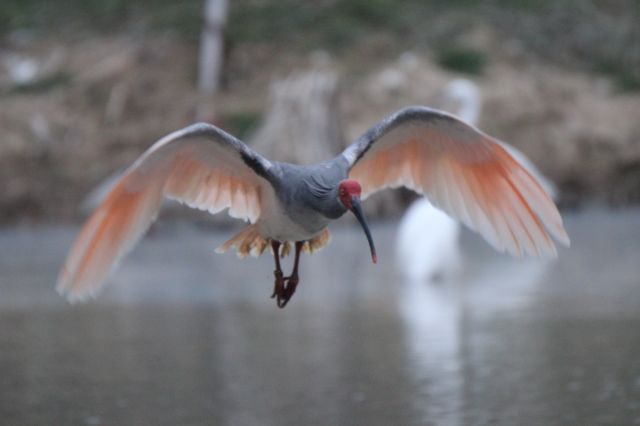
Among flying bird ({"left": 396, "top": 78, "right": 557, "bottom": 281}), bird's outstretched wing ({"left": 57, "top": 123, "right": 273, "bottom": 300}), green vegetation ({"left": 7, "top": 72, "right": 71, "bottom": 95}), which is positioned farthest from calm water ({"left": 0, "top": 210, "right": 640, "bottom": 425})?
green vegetation ({"left": 7, "top": 72, "right": 71, "bottom": 95})

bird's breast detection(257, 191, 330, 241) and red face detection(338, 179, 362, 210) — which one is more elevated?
red face detection(338, 179, 362, 210)

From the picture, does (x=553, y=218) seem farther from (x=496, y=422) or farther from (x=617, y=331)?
(x=617, y=331)

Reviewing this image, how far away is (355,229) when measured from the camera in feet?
73.2

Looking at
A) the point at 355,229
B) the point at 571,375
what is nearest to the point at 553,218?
the point at 571,375

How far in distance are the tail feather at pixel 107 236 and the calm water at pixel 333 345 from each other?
1652 mm

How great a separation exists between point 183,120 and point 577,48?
7543 mm

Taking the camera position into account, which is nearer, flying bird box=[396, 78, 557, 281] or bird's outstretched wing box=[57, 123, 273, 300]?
bird's outstretched wing box=[57, 123, 273, 300]

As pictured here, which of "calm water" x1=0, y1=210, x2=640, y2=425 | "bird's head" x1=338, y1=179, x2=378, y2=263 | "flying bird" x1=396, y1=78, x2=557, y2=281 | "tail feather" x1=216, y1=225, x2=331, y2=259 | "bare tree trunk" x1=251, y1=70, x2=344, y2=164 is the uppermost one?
"bare tree trunk" x1=251, y1=70, x2=344, y2=164

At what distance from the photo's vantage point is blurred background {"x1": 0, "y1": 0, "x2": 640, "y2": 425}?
32.7ft

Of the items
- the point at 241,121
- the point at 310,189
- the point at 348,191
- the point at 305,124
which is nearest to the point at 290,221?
the point at 310,189

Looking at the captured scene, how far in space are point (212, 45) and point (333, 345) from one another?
15823 millimetres

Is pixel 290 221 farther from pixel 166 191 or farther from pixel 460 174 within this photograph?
pixel 460 174

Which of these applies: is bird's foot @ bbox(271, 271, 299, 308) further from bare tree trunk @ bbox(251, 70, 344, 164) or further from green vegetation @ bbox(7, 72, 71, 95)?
green vegetation @ bbox(7, 72, 71, 95)

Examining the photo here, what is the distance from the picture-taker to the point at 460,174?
9227 millimetres
